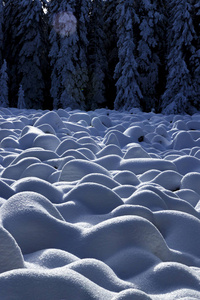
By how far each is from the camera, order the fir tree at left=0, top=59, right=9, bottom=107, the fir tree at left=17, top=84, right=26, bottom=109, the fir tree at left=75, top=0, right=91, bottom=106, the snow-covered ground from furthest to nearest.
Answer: the fir tree at left=75, top=0, right=91, bottom=106 → the fir tree at left=0, top=59, right=9, bottom=107 → the fir tree at left=17, top=84, right=26, bottom=109 → the snow-covered ground

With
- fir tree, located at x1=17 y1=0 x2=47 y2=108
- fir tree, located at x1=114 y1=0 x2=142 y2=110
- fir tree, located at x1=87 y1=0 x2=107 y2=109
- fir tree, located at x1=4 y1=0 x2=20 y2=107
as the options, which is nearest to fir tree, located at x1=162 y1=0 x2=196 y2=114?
fir tree, located at x1=114 y1=0 x2=142 y2=110

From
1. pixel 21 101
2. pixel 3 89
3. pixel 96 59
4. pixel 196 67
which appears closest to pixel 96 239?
pixel 196 67

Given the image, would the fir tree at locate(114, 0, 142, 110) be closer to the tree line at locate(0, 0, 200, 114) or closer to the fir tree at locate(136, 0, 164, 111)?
the tree line at locate(0, 0, 200, 114)

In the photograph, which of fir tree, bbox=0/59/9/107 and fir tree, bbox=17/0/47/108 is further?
fir tree, bbox=17/0/47/108

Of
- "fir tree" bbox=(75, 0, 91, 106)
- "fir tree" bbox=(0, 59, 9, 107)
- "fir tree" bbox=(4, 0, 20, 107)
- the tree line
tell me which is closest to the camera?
the tree line

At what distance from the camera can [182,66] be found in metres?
12.8

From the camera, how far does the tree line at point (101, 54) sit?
42.7 ft

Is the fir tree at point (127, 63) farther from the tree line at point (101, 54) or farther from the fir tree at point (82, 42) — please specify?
the fir tree at point (82, 42)

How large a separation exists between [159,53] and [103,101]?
3.23 m

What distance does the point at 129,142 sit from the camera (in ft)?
12.5

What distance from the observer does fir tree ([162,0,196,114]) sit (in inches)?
491

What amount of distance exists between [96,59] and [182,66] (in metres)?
5.54

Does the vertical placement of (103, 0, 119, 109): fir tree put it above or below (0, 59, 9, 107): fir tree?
above

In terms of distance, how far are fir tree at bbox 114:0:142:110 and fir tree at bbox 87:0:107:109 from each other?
2.30 metres
